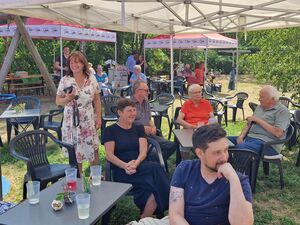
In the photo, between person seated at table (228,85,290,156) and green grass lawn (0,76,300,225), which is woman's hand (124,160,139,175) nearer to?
green grass lawn (0,76,300,225)

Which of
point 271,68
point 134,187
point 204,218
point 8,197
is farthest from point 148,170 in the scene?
point 271,68

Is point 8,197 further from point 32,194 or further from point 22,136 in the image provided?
point 32,194

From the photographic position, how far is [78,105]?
3920mm

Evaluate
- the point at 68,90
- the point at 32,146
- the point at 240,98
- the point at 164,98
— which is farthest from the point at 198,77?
the point at 32,146

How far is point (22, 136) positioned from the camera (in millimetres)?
3656

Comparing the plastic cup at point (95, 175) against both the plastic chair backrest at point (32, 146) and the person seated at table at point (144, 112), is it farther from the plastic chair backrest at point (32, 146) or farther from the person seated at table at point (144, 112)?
the person seated at table at point (144, 112)

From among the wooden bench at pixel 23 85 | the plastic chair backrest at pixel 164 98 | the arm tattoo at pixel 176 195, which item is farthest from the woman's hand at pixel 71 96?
the wooden bench at pixel 23 85

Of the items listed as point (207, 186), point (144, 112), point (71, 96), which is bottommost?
point (207, 186)

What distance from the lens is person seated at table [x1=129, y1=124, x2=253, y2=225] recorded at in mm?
1993

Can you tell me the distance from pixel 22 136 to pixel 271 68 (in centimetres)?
549

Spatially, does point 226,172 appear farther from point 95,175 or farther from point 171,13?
point 171,13

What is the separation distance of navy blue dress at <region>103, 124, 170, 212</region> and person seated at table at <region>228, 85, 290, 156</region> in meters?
1.40

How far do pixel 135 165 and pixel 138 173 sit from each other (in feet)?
0.26

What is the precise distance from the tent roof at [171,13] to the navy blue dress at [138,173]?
1507mm
